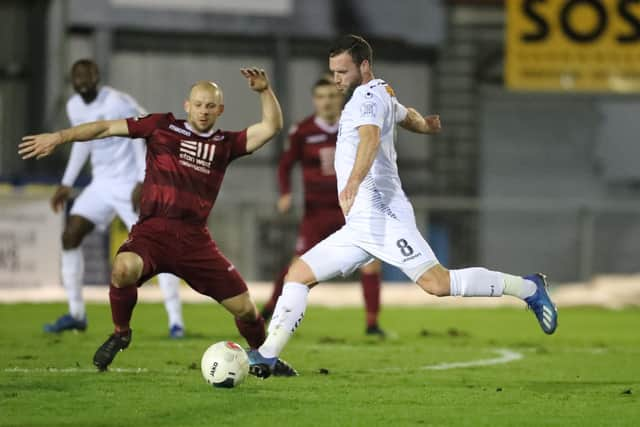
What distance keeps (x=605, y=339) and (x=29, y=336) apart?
17.6 ft

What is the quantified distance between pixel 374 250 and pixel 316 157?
4784 millimetres

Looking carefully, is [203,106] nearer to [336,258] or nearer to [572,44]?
[336,258]

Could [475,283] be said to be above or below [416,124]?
below

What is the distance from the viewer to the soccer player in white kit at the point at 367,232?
8.20 m

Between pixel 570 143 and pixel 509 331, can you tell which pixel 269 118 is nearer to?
pixel 509 331

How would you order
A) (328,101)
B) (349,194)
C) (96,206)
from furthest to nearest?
1. (328,101)
2. (96,206)
3. (349,194)

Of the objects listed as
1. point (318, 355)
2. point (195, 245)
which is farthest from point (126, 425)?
point (318, 355)

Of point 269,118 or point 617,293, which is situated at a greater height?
point 269,118

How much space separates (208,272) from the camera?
910 centimetres

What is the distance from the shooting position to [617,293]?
65.9 feet

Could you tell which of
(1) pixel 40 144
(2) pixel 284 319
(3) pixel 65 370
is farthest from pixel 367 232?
(3) pixel 65 370

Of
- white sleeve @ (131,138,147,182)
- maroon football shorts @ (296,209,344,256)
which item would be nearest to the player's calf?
white sleeve @ (131,138,147,182)

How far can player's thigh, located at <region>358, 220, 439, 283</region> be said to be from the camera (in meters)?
8.25

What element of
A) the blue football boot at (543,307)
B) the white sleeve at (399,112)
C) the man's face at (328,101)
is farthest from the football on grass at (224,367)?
the man's face at (328,101)
